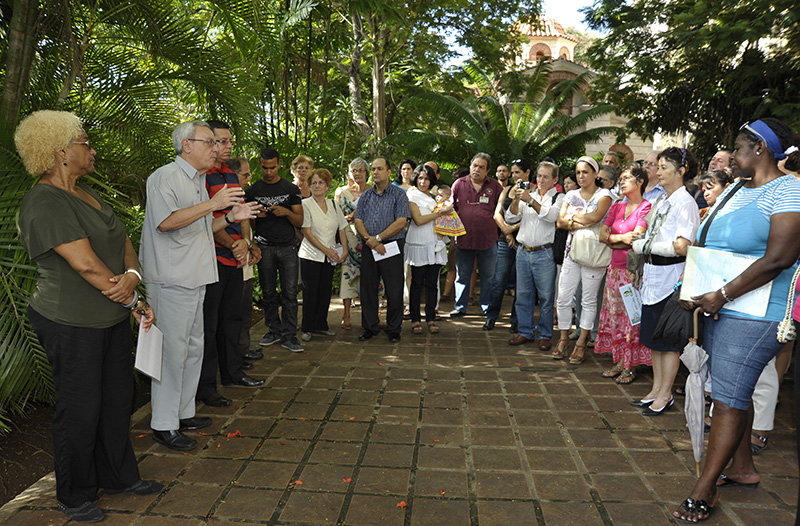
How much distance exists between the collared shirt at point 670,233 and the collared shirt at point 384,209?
2.93 m

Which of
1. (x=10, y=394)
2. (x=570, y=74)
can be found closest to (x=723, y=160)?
(x=10, y=394)

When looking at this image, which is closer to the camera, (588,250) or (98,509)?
(98,509)

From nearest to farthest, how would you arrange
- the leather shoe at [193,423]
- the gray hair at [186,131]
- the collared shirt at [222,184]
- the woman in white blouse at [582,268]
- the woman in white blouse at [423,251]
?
the gray hair at [186,131]
the leather shoe at [193,423]
the collared shirt at [222,184]
the woman in white blouse at [582,268]
the woman in white blouse at [423,251]

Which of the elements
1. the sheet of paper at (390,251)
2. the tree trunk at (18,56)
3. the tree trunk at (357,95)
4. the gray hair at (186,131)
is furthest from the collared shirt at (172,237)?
the tree trunk at (357,95)

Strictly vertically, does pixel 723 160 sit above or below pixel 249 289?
above

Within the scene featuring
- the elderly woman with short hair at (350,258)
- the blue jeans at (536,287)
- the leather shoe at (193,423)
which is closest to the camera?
the leather shoe at (193,423)

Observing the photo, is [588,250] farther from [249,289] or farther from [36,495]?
[36,495]

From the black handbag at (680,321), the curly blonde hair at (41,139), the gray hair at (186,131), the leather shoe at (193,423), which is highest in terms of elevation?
the gray hair at (186,131)

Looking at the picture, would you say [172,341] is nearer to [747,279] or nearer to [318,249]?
[318,249]

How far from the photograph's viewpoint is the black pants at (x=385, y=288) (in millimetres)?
6824

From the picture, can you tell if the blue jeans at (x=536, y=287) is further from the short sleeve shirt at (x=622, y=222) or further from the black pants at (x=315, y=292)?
the black pants at (x=315, y=292)

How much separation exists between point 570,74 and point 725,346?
27.5 m

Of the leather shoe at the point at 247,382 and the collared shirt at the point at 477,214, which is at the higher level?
the collared shirt at the point at 477,214

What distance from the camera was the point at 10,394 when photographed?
12.0ft
